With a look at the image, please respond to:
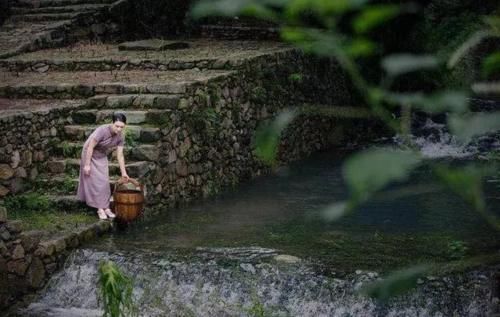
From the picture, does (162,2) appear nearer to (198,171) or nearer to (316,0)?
(198,171)

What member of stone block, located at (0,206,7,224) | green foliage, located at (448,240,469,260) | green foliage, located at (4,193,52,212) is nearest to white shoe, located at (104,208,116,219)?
green foliage, located at (4,193,52,212)

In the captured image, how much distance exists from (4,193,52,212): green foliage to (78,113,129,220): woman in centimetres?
47

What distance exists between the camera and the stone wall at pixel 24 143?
9.38 m

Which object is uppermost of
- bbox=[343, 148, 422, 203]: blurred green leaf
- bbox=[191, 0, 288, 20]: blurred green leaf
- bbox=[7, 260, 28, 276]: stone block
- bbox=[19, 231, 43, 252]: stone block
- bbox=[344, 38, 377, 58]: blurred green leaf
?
bbox=[191, 0, 288, 20]: blurred green leaf

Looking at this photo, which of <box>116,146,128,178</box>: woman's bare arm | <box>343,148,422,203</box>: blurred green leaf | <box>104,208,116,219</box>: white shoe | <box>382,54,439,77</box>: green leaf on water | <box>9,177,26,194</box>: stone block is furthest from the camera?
<box>9,177,26,194</box>: stone block

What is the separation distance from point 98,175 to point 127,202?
0.51 meters

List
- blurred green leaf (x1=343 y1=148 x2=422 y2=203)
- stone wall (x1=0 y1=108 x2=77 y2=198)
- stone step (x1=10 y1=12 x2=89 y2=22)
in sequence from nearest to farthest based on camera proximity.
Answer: blurred green leaf (x1=343 y1=148 x2=422 y2=203) < stone wall (x1=0 y1=108 x2=77 y2=198) < stone step (x1=10 y1=12 x2=89 y2=22)

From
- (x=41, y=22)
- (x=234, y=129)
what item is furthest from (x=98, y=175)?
(x=41, y=22)

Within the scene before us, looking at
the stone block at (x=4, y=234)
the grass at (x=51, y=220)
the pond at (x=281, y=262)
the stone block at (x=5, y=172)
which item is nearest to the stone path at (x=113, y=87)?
the grass at (x=51, y=220)

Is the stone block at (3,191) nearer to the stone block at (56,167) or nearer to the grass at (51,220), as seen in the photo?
the grass at (51,220)

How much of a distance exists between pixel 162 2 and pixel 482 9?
10856 mm

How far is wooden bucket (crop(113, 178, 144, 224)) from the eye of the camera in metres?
8.99

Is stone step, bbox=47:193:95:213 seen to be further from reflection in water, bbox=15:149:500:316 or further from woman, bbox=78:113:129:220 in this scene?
reflection in water, bbox=15:149:500:316

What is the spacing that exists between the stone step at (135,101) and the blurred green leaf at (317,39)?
31.4ft
